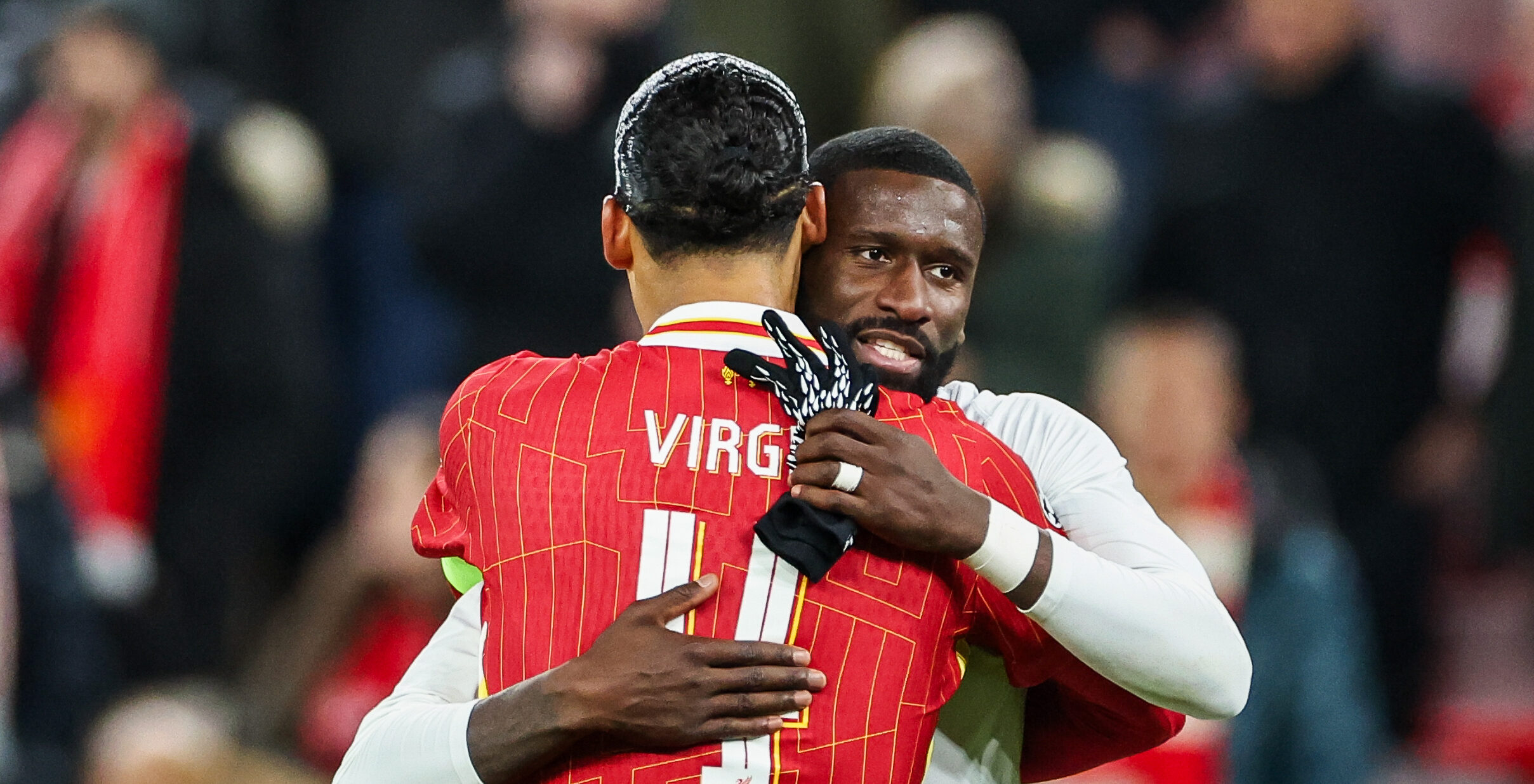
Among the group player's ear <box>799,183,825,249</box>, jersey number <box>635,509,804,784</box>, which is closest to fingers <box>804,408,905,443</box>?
jersey number <box>635,509,804,784</box>

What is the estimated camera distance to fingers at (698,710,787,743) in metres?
2.41

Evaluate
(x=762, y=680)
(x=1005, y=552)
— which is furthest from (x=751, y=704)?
(x=1005, y=552)

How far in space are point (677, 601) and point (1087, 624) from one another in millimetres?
498

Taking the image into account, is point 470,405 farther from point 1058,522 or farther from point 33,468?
point 33,468

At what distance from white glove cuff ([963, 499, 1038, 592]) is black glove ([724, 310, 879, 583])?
0.16 metres

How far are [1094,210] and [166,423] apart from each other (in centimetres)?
322

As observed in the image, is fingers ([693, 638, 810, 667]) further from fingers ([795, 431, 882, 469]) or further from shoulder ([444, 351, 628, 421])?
shoulder ([444, 351, 628, 421])

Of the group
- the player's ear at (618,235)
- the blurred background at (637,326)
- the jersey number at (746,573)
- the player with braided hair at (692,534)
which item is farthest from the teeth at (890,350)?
the blurred background at (637,326)

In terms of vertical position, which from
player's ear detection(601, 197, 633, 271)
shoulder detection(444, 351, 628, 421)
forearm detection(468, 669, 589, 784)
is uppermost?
player's ear detection(601, 197, 633, 271)

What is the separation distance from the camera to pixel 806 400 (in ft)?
8.16

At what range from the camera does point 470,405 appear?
261cm

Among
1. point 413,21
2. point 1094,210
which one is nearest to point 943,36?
point 1094,210

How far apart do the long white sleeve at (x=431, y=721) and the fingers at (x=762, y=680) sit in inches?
14.0

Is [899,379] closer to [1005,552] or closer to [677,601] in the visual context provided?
[1005,552]
